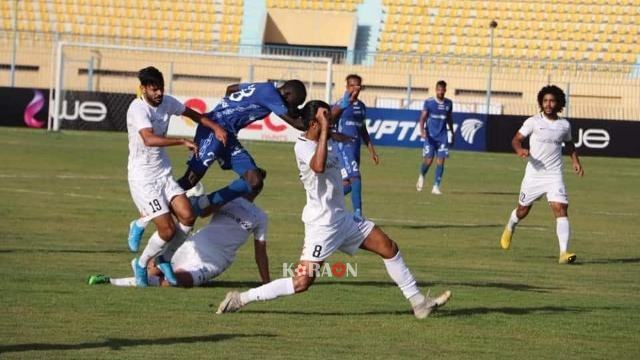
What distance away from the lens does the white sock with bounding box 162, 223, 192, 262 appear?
42.3 ft

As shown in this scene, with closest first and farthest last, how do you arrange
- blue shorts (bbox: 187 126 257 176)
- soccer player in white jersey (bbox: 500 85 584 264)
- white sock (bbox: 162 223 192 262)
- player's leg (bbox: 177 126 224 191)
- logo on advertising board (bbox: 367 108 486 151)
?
white sock (bbox: 162 223 192 262), player's leg (bbox: 177 126 224 191), blue shorts (bbox: 187 126 257 176), soccer player in white jersey (bbox: 500 85 584 264), logo on advertising board (bbox: 367 108 486 151)

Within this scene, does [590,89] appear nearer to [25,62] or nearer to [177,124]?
[177,124]

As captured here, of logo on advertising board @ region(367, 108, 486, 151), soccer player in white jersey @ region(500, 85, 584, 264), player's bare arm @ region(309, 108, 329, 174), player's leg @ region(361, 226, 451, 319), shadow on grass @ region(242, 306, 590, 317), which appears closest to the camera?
player's bare arm @ region(309, 108, 329, 174)

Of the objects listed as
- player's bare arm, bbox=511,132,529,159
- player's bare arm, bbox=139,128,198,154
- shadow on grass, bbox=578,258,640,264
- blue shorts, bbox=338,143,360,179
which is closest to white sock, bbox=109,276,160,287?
player's bare arm, bbox=139,128,198,154

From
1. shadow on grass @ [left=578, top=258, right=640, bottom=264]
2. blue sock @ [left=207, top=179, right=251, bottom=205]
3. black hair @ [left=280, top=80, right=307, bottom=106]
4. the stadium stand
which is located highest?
the stadium stand

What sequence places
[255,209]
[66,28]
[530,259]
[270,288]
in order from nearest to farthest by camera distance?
[270,288] < [255,209] < [530,259] < [66,28]

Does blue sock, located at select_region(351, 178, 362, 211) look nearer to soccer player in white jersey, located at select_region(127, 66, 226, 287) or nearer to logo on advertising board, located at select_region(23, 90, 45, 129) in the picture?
soccer player in white jersey, located at select_region(127, 66, 226, 287)

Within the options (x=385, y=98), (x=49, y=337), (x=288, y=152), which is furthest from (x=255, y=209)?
(x=385, y=98)

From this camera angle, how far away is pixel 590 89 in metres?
47.0

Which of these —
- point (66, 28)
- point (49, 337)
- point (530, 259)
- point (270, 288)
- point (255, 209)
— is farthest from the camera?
→ point (66, 28)

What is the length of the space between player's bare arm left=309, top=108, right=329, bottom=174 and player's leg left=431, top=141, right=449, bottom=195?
58.3 feet

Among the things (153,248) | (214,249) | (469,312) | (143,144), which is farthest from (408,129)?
(469,312)

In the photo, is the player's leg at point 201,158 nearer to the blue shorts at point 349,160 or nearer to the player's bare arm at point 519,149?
the player's bare arm at point 519,149

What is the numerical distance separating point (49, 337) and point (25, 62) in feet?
132
